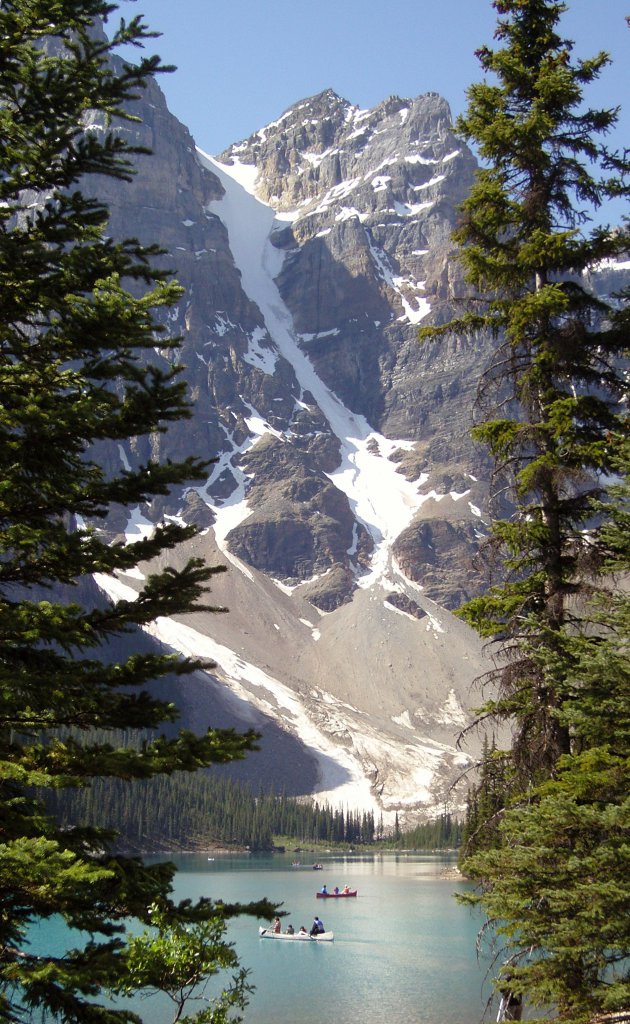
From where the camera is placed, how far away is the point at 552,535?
14.7m

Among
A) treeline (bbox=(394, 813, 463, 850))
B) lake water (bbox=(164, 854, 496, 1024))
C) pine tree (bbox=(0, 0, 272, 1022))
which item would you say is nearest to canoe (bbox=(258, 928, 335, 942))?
lake water (bbox=(164, 854, 496, 1024))

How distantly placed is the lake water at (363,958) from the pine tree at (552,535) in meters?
4.48

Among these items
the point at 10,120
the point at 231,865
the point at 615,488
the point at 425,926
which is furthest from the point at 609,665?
the point at 231,865

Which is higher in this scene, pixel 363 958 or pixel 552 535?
pixel 552 535

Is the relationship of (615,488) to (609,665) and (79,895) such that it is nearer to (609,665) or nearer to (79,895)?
(609,665)

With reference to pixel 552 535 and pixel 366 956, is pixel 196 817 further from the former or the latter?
pixel 552 535

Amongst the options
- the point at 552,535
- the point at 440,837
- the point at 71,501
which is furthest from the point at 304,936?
the point at 440,837

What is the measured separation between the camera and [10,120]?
10047 mm

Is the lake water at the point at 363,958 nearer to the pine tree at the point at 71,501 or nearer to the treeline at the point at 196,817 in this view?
the pine tree at the point at 71,501

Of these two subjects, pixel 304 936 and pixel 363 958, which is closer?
pixel 363 958

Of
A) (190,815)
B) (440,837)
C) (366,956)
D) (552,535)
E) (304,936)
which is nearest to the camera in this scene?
(552,535)

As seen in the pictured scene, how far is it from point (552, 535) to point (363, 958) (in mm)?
53838

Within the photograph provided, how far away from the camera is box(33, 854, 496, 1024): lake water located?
44.2 metres

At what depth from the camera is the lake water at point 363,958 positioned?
145 feet
